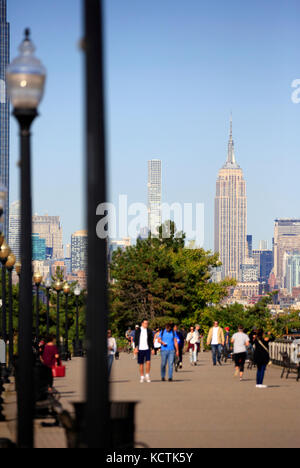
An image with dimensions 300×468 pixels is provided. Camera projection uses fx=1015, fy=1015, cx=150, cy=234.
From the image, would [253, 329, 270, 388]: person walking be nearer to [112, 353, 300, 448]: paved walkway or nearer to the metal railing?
[112, 353, 300, 448]: paved walkway

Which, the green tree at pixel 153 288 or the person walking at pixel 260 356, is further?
the green tree at pixel 153 288

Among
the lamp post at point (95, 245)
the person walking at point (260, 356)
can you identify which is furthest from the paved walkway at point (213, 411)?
the lamp post at point (95, 245)

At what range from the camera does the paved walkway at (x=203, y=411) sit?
534 inches

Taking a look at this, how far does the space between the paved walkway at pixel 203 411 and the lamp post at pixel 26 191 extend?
184cm

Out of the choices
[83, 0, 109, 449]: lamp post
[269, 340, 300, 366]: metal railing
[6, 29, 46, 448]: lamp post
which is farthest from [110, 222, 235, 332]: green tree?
[83, 0, 109, 449]: lamp post

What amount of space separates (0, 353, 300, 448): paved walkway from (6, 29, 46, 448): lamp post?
1.84 meters

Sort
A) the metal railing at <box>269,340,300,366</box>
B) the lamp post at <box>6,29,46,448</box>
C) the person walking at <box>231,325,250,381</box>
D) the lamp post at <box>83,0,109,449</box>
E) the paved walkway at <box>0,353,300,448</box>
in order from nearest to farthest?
the lamp post at <box>83,0,109,449</box>
the lamp post at <box>6,29,46,448</box>
the paved walkway at <box>0,353,300,448</box>
the person walking at <box>231,325,250,381</box>
the metal railing at <box>269,340,300,366</box>

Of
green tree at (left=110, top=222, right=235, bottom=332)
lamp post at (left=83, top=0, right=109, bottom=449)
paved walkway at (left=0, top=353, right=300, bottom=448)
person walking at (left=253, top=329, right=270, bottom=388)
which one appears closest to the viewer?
lamp post at (left=83, top=0, right=109, bottom=449)

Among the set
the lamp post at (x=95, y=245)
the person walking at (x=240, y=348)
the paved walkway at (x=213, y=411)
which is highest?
the lamp post at (x=95, y=245)

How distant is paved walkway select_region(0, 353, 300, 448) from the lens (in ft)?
44.5

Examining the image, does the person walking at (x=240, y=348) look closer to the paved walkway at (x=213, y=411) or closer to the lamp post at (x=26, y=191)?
the paved walkway at (x=213, y=411)
